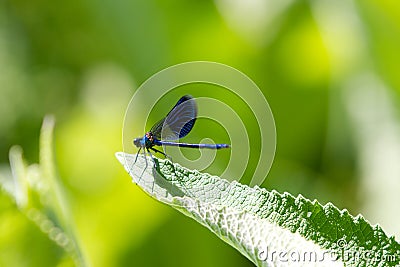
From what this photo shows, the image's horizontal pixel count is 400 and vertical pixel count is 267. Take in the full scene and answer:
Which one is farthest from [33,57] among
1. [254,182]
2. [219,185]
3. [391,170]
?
[219,185]

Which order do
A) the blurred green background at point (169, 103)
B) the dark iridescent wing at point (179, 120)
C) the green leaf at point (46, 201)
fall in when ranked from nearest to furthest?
the dark iridescent wing at point (179, 120) → the green leaf at point (46, 201) → the blurred green background at point (169, 103)

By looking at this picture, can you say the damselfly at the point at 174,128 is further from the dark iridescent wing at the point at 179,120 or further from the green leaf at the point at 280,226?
the green leaf at the point at 280,226

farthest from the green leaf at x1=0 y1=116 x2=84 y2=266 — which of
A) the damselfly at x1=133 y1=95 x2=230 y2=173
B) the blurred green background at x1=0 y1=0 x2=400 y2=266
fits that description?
the blurred green background at x1=0 y1=0 x2=400 y2=266

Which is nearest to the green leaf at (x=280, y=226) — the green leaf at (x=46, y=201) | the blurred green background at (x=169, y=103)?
the green leaf at (x=46, y=201)

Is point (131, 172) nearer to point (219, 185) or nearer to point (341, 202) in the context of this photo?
point (219, 185)

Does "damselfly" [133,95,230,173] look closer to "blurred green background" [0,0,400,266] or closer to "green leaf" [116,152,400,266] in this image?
"green leaf" [116,152,400,266]

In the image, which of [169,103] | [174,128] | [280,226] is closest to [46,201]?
[174,128]

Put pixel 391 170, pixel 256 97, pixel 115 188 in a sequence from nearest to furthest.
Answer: pixel 115 188, pixel 391 170, pixel 256 97
